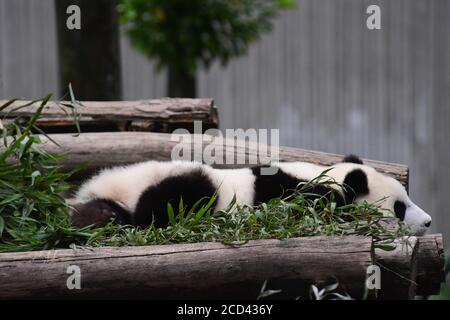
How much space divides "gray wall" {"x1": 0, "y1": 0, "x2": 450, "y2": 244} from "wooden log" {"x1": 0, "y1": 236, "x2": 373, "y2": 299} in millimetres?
6541

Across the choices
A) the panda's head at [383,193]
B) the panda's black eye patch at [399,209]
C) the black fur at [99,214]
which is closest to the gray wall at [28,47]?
the black fur at [99,214]

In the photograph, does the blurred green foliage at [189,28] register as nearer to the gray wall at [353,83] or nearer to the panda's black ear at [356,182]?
the gray wall at [353,83]

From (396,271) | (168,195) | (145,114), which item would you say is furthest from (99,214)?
(396,271)

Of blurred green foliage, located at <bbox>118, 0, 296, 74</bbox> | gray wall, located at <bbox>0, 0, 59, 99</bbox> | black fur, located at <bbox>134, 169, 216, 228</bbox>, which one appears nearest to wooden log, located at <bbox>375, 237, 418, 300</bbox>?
black fur, located at <bbox>134, 169, 216, 228</bbox>

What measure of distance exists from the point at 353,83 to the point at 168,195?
6252mm

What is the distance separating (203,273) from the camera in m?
2.66

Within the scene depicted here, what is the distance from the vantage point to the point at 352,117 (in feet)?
30.3

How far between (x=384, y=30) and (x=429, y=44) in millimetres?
623

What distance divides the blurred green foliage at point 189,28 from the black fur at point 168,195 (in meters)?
4.53

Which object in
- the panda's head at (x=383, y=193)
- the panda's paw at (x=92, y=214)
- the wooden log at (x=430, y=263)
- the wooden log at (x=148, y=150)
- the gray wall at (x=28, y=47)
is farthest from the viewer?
the gray wall at (x=28, y=47)

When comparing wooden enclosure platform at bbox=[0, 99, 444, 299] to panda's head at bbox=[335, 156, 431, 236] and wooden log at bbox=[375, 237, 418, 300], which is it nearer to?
wooden log at bbox=[375, 237, 418, 300]

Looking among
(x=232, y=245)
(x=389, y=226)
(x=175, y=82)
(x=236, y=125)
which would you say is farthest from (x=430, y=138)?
(x=232, y=245)

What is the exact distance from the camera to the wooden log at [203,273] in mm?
2649
